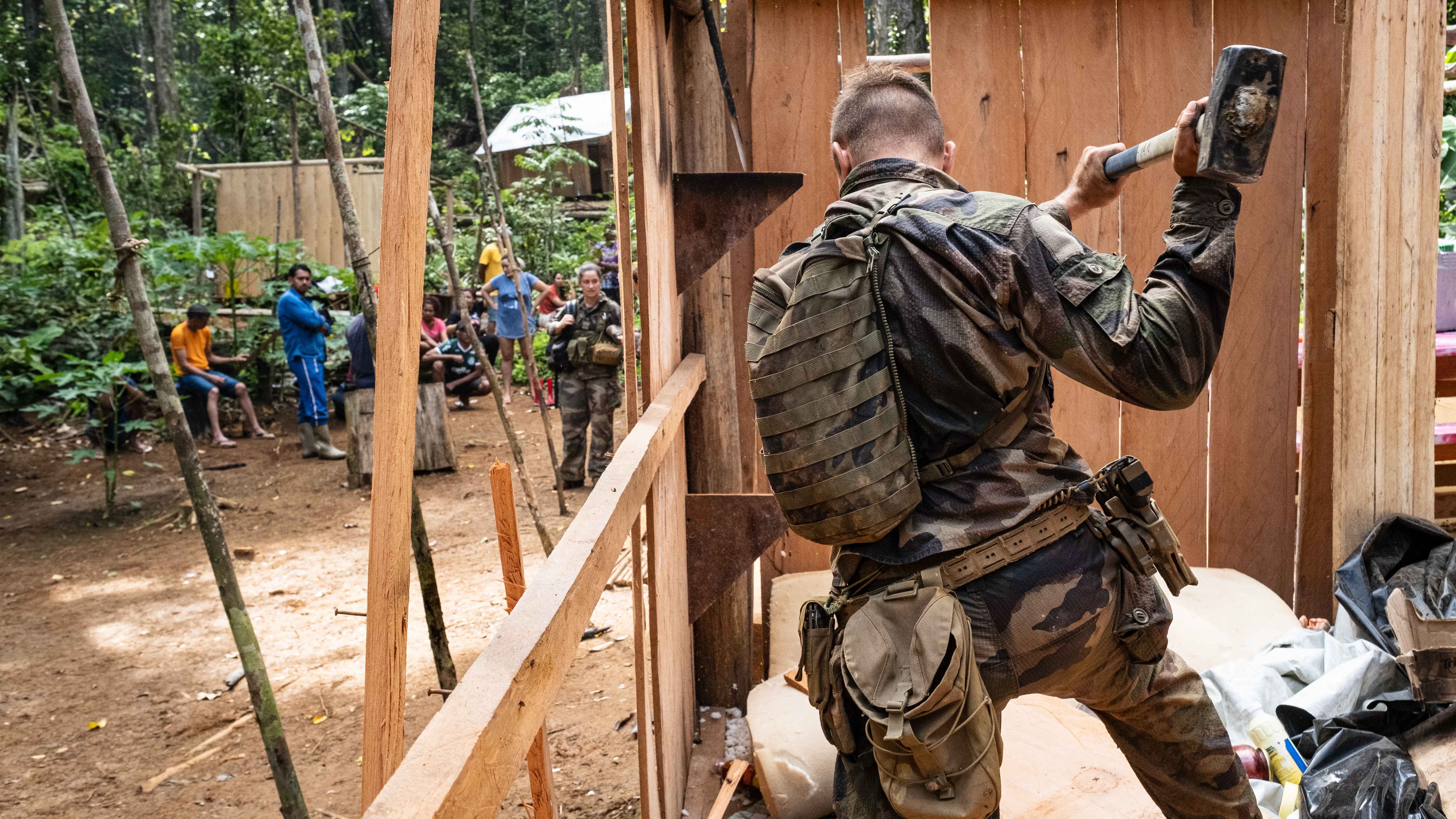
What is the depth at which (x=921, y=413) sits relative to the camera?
6.31ft

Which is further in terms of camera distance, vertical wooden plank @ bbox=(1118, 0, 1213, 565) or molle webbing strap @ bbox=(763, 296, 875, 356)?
vertical wooden plank @ bbox=(1118, 0, 1213, 565)

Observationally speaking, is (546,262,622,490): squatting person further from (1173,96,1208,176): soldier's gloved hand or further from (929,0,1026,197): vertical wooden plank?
(1173,96,1208,176): soldier's gloved hand

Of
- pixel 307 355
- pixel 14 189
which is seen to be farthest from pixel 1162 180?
pixel 14 189

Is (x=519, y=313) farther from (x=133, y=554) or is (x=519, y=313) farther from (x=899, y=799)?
(x=899, y=799)

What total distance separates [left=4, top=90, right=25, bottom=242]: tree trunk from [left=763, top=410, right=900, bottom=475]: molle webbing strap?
13.3m

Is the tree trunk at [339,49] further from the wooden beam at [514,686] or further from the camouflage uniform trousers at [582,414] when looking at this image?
the wooden beam at [514,686]

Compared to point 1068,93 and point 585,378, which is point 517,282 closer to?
point 585,378

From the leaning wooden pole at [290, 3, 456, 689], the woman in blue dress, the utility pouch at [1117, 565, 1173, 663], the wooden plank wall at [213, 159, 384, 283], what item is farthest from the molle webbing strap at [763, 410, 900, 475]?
the wooden plank wall at [213, 159, 384, 283]

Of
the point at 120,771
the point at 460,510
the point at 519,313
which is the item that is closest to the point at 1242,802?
the point at 120,771

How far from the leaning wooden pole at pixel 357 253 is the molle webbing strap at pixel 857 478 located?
3.18 feet

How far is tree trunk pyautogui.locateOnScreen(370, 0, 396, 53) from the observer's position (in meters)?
24.7

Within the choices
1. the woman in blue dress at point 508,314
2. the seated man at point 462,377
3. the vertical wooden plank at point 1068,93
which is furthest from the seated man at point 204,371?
the vertical wooden plank at point 1068,93

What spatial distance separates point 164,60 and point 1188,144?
23.7m

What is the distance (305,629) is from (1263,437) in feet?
16.7
